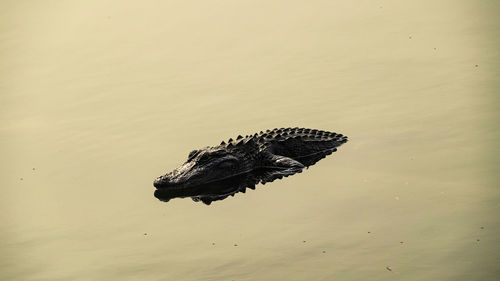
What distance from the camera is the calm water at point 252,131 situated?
43.9 ft

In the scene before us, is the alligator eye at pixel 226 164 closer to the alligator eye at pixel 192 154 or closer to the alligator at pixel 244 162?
the alligator at pixel 244 162

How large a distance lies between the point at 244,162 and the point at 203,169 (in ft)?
2.47

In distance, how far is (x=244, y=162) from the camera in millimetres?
17125

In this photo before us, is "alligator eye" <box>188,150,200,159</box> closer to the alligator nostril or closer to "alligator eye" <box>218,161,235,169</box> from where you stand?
"alligator eye" <box>218,161,235,169</box>

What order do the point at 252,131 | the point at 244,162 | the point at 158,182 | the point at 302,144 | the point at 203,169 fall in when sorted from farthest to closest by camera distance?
the point at 252,131, the point at 302,144, the point at 244,162, the point at 203,169, the point at 158,182

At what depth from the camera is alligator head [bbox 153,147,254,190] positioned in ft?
53.8

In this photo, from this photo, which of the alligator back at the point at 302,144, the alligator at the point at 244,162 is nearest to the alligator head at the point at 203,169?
the alligator at the point at 244,162

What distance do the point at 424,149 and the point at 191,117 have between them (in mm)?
4899

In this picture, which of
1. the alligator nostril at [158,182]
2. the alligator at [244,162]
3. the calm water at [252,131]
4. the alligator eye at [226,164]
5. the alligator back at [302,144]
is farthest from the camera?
the alligator back at [302,144]

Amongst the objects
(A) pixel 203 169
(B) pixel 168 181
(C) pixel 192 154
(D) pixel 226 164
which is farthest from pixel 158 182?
(D) pixel 226 164

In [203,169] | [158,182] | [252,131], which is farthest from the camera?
[252,131]

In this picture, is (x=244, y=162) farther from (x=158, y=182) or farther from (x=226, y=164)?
(x=158, y=182)

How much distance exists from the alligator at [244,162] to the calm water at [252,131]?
0.38 meters

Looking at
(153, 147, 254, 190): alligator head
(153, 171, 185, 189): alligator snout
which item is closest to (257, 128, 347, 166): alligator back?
(153, 147, 254, 190): alligator head
